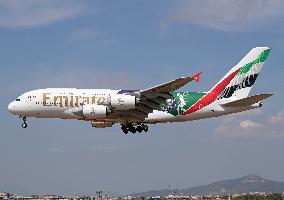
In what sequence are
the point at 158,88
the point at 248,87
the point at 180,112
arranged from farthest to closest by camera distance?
1. the point at 248,87
2. the point at 180,112
3. the point at 158,88

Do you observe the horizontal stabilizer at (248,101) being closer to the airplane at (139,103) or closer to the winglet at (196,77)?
the airplane at (139,103)

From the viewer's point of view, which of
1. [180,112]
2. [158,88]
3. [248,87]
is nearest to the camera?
[158,88]

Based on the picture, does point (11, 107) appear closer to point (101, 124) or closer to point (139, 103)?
point (101, 124)

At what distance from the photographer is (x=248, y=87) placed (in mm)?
69875

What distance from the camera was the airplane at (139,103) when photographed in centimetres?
6075

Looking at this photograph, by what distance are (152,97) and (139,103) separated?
183cm

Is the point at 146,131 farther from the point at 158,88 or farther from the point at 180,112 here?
the point at 158,88

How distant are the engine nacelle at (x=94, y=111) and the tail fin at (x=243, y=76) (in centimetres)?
1586

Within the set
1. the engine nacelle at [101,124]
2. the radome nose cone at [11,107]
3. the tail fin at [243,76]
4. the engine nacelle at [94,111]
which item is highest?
the tail fin at [243,76]

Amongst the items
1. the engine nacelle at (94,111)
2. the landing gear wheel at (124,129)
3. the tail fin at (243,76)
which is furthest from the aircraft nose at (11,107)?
the tail fin at (243,76)

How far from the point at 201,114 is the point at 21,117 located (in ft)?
77.7

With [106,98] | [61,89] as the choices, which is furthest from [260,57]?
[61,89]

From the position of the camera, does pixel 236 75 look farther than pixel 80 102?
Yes

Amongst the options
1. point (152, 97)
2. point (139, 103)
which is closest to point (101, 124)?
→ point (139, 103)
